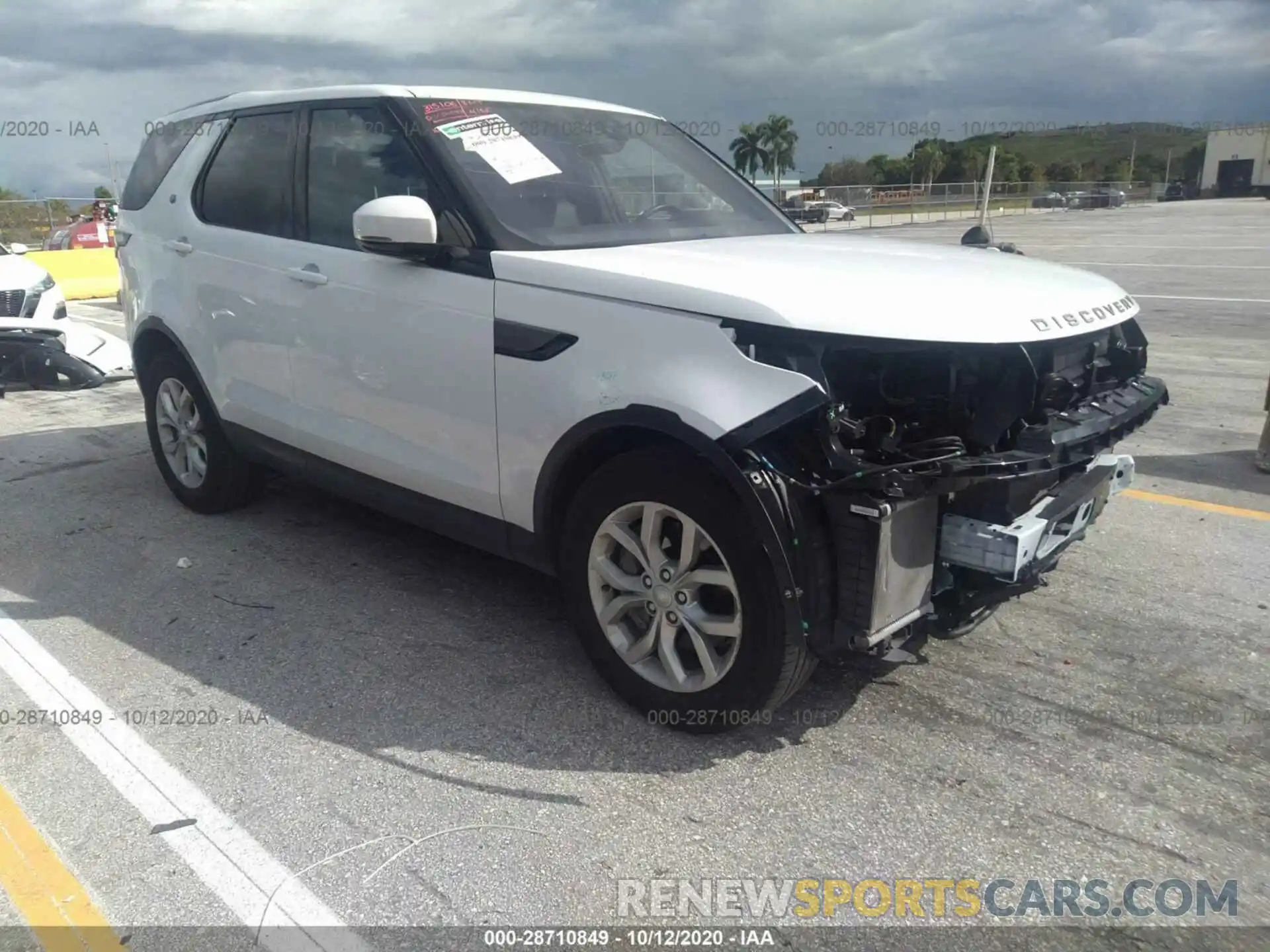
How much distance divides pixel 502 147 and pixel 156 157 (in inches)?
109

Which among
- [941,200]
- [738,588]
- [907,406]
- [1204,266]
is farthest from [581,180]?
[941,200]

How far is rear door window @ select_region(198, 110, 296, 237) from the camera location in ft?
14.8

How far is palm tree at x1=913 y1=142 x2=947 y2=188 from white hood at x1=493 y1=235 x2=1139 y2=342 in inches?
2395

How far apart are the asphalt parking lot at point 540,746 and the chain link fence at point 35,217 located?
2476 cm

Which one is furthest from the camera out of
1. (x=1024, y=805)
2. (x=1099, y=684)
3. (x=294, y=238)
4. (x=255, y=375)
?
(x=255, y=375)

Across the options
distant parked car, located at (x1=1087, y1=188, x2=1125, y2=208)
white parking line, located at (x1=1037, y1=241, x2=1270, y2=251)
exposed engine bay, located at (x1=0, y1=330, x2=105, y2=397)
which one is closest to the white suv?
exposed engine bay, located at (x1=0, y1=330, x2=105, y2=397)

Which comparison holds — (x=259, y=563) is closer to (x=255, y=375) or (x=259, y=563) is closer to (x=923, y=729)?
(x=255, y=375)

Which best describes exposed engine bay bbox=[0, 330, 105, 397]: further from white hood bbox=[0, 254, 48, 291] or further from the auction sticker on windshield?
the auction sticker on windshield

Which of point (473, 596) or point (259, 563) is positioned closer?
point (473, 596)

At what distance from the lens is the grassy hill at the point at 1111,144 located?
12425 centimetres

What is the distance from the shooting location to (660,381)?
9.72 feet

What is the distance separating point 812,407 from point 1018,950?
1400mm

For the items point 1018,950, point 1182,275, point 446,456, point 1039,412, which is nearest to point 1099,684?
point 1039,412

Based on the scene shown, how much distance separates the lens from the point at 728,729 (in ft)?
10.6
